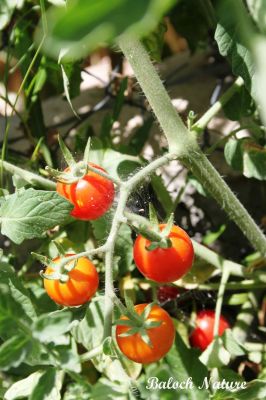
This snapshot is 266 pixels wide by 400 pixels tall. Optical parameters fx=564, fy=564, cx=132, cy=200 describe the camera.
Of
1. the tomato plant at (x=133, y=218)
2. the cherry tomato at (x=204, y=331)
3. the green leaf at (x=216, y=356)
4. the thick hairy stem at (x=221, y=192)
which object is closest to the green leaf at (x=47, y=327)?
the tomato plant at (x=133, y=218)

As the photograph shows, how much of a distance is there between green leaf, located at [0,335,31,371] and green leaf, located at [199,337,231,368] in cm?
51

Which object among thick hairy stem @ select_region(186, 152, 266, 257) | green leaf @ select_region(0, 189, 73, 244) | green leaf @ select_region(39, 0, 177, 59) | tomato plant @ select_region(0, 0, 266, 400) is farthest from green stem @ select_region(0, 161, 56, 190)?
green leaf @ select_region(39, 0, 177, 59)

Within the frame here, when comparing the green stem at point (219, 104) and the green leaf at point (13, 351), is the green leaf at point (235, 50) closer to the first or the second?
the green stem at point (219, 104)

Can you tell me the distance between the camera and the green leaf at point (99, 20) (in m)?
0.21

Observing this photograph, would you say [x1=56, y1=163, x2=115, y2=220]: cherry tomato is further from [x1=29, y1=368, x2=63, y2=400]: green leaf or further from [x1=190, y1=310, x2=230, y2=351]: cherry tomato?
[x1=190, y1=310, x2=230, y2=351]: cherry tomato

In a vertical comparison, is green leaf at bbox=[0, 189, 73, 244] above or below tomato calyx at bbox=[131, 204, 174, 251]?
above

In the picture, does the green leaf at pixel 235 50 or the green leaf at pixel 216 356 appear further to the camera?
the green leaf at pixel 216 356

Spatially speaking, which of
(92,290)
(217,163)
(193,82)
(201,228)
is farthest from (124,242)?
(193,82)

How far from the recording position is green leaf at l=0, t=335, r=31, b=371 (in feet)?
1.74

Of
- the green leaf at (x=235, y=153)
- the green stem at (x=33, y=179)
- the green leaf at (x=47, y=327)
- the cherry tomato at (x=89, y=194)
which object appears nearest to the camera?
the green leaf at (x=47, y=327)

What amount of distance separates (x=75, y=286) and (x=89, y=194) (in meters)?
0.13

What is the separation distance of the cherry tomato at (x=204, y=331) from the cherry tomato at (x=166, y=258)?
369 millimetres

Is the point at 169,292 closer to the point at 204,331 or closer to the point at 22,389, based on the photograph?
the point at 204,331

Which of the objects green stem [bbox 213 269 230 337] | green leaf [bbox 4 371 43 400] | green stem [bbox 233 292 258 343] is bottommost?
green stem [bbox 233 292 258 343]
